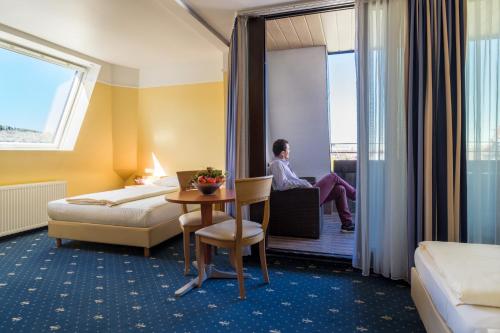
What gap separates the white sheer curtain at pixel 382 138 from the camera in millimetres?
2547

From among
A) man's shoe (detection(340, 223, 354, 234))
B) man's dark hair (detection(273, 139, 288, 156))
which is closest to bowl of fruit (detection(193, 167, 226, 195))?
man's dark hair (detection(273, 139, 288, 156))

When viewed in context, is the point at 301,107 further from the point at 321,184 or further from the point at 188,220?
the point at 188,220

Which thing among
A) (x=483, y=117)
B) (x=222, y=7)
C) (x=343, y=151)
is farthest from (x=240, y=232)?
(x=343, y=151)

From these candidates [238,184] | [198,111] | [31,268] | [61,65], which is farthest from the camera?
[198,111]

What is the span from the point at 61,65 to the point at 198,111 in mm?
2018

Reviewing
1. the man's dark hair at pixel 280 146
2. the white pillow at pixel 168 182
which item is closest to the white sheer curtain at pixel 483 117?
the man's dark hair at pixel 280 146

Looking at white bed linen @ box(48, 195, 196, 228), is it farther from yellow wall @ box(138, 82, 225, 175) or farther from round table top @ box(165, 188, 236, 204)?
yellow wall @ box(138, 82, 225, 175)

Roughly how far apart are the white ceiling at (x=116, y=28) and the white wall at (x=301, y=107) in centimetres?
98

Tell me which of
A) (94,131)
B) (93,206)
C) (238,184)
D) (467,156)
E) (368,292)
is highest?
(94,131)

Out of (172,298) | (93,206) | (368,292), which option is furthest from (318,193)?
(93,206)

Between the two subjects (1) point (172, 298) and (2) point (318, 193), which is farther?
(2) point (318, 193)

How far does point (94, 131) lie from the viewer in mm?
5152

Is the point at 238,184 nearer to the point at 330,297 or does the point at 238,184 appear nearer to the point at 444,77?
the point at 330,297

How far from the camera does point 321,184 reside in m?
4.02
